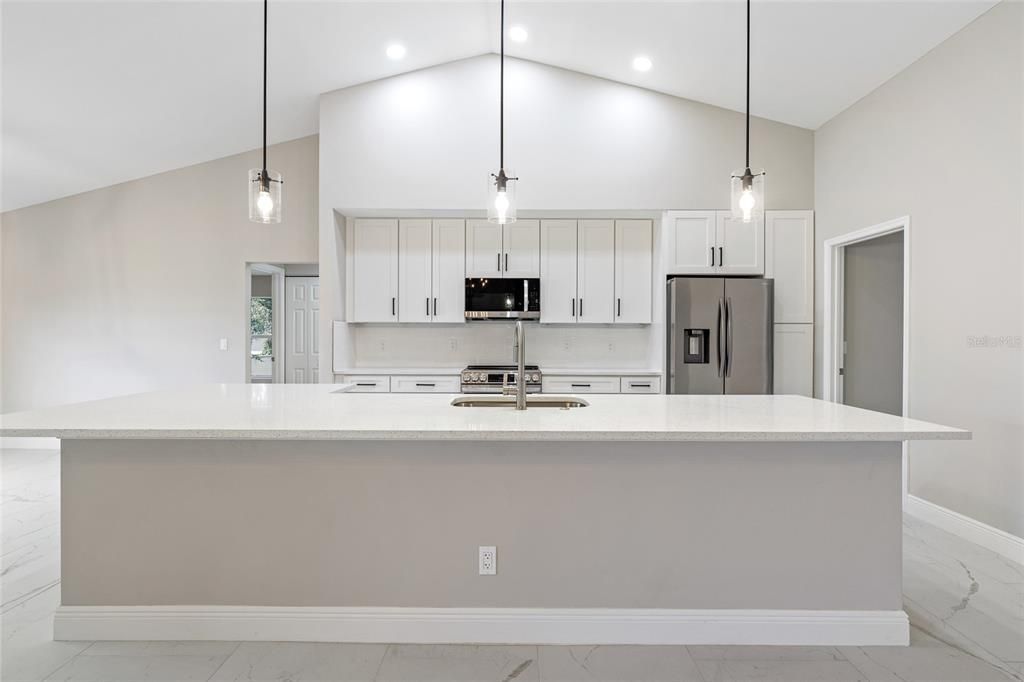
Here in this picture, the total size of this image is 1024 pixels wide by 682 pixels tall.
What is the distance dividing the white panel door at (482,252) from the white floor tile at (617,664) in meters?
3.31

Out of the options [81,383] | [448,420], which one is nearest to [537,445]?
[448,420]

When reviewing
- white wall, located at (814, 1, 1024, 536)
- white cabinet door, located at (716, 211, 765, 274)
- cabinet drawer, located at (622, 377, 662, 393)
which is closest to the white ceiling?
white wall, located at (814, 1, 1024, 536)

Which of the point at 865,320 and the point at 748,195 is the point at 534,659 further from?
the point at 865,320

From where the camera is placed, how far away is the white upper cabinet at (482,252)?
4695 millimetres

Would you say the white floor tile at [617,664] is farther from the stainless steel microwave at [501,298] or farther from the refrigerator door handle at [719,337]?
the stainless steel microwave at [501,298]

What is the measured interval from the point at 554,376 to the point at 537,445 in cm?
263

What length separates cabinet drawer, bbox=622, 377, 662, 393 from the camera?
447 cm

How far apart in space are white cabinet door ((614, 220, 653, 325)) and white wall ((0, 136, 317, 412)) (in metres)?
2.90

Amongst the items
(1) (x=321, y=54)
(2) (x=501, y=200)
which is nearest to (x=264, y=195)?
(2) (x=501, y=200)

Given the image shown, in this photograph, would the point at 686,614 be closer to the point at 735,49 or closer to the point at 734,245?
the point at 734,245

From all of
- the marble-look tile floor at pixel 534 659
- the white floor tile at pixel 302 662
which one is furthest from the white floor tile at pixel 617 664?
the white floor tile at pixel 302 662

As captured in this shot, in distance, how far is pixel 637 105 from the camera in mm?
4402

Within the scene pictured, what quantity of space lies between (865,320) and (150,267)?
6428 mm

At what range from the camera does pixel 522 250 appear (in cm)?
470
